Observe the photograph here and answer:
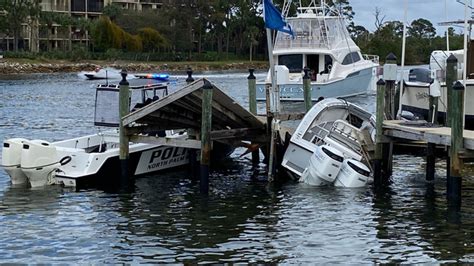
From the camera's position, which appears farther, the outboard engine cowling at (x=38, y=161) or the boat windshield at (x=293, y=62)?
the boat windshield at (x=293, y=62)

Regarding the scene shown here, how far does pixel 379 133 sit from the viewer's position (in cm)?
1962

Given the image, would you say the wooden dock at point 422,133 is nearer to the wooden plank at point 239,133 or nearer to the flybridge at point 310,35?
the wooden plank at point 239,133

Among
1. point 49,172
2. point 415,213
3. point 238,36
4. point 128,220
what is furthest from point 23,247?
point 238,36

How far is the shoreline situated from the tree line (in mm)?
4334

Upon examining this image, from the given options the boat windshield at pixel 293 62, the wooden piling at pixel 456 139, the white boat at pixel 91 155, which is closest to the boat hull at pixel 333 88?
the boat windshield at pixel 293 62

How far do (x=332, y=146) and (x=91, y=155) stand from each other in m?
5.68

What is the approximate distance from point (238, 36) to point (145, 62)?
18.9 meters

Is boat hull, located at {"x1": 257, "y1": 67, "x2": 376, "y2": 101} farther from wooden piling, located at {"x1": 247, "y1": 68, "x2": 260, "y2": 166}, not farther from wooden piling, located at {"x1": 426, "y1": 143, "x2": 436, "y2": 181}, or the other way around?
wooden piling, located at {"x1": 426, "y1": 143, "x2": 436, "y2": 181}

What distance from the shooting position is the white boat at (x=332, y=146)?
1962 centimetres

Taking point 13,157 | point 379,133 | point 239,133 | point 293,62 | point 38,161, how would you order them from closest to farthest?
point 38,161 < point 13,157 < point 379,133 < point 239,133 < point 293,62

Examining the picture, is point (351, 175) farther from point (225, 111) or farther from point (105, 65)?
point (105, 65)

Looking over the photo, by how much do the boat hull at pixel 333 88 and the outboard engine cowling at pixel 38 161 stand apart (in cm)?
2391

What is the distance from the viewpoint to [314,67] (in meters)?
49.5

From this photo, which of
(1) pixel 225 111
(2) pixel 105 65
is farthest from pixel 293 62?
(2) pixel 105 65
